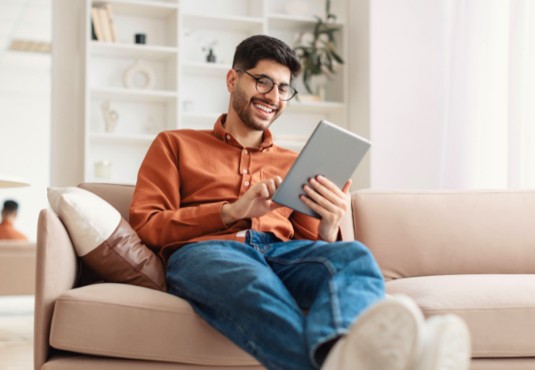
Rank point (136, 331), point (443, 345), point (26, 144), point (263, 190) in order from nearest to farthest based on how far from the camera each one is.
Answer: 1. point (443, 345)
2. point (136, 331)
3. point (263, 190)
4. point (26, 144)

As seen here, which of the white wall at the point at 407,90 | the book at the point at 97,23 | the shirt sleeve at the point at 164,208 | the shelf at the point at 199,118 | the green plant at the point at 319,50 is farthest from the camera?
the green plant at the point at 319,50

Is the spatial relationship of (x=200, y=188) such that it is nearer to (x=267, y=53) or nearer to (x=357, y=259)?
(x=267, y=53)

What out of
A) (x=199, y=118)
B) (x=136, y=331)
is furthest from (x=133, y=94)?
(x=136, y=331)

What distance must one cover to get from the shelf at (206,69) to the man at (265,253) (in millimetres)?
2567

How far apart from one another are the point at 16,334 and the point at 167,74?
2.07 metres

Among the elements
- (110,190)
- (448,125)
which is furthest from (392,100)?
(110,190)

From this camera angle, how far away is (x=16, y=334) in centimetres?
366

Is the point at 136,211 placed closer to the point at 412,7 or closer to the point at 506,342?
the point at 506,342

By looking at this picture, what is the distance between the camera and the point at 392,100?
15.3 feet

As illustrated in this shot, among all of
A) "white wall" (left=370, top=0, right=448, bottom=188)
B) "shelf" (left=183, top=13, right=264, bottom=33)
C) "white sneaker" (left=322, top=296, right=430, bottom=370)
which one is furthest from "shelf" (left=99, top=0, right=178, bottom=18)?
"white sneaker" (left=322, top=296, right=430, bottom=370)

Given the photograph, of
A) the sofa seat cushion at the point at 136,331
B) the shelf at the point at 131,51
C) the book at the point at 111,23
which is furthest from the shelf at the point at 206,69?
the sofa seat cushion at the point at 136,331

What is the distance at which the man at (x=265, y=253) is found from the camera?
49.6 inches

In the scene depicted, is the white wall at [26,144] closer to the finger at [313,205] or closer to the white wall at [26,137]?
the white wall at [26,137]

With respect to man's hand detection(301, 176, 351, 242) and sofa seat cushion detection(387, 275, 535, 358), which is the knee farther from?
sofa seat cushion detection(387, 275, 535, 358)
